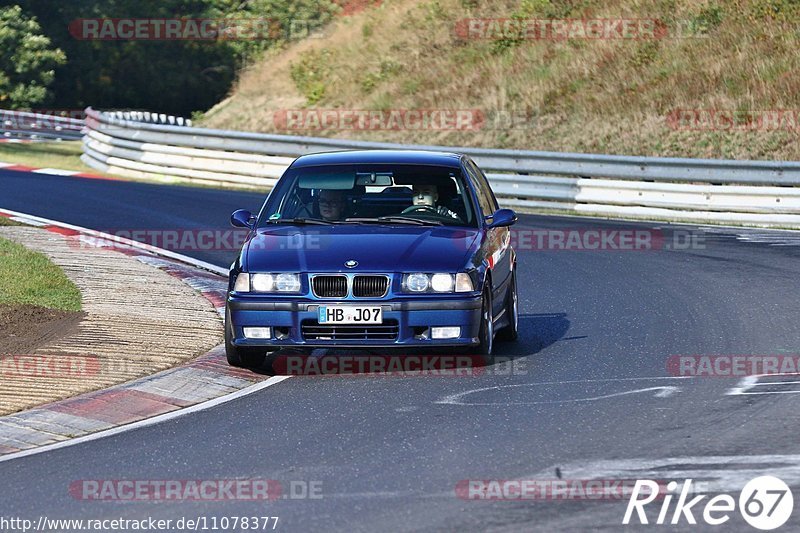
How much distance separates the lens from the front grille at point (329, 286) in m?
10.3

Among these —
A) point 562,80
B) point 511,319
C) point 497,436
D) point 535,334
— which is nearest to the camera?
point 497,436

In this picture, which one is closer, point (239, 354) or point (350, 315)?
point (350, 315)

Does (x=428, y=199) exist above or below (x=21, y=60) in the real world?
below

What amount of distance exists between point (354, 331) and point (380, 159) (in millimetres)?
2168

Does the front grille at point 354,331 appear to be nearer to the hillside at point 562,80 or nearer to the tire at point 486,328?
the tire at point 486,328

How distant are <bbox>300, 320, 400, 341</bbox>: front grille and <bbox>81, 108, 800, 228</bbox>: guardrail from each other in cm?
1227

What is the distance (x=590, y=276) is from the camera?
1625 centimetres

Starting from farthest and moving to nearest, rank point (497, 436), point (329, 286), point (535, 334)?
1. point (535, 334)
2. point (329, 286)
3. point (497, 436)

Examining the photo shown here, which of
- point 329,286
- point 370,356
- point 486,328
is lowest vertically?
point 370,356

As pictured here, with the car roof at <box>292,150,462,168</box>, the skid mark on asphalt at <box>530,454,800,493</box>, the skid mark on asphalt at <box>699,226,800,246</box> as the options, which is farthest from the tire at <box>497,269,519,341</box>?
the skid mark on asphalt at <box>699,226,800,246</box>

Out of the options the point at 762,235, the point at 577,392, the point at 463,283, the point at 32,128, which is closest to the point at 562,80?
the point at 762,235

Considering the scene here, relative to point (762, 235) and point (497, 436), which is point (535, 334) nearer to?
point (497, 436)

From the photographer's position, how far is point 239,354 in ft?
35.1

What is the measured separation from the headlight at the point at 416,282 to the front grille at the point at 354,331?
0.27m
